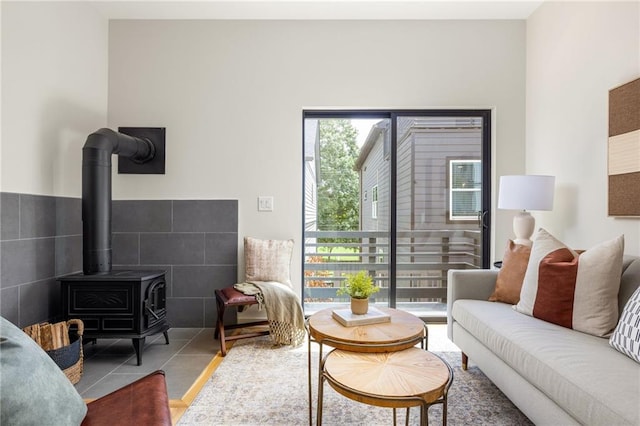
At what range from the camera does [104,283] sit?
245cm

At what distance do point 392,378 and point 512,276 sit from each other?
1383 millimetres

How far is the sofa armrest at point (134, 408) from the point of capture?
3.51ft

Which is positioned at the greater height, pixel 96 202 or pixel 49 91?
pixel 49 91

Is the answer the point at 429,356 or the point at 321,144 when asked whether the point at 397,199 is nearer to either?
the point at 321,144

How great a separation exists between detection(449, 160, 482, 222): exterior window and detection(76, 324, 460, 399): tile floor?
3.69 ft

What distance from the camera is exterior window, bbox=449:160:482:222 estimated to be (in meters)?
3.36

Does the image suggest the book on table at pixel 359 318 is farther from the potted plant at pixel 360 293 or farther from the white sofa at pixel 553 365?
the white sofa at pixel 553 365

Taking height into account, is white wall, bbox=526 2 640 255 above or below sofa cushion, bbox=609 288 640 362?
above

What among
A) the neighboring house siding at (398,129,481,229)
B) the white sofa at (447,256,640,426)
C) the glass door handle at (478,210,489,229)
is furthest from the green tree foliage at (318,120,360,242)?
the white sofa at (447,256,640,426)

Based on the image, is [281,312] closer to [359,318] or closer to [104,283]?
[359,318]

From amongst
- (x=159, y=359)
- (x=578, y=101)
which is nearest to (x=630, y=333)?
(x=578, y=101)

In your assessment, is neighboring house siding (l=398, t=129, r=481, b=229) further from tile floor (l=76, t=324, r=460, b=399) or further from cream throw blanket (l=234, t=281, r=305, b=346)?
cream throw blanket (l=234, t=281, r=305, b=346)

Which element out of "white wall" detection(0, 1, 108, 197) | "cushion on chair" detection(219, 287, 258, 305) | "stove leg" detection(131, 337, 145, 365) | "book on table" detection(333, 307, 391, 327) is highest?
"white wall" detection(0, 1, 108, 197)

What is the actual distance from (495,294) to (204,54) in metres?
3.18
